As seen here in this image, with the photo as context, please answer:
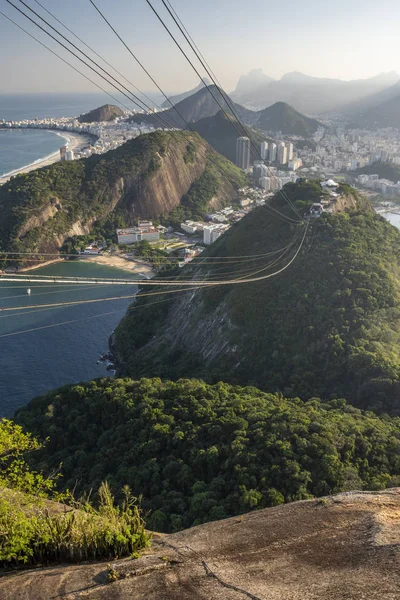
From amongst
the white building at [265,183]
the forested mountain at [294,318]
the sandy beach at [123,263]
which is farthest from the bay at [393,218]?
the sandy beach at [123,263]

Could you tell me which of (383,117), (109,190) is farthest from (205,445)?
(383,117)

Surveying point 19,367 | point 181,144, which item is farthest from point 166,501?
point 181,144

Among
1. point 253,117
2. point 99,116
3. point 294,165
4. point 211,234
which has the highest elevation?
point 253,117

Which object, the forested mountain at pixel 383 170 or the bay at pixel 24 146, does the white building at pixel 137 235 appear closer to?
the bay at pixel 24 146

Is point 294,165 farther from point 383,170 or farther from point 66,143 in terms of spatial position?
point 66,143

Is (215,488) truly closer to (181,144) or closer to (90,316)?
(90,316)
